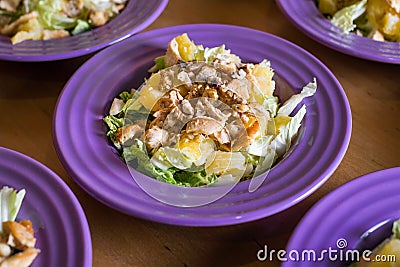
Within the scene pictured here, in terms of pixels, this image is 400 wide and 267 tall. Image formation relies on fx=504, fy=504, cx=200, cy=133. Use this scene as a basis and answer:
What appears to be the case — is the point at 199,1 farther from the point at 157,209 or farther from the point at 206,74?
the point at 157,209

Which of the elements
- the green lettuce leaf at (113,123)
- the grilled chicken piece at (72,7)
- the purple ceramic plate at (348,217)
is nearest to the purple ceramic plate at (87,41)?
the grilled chicken piece at (72,7)

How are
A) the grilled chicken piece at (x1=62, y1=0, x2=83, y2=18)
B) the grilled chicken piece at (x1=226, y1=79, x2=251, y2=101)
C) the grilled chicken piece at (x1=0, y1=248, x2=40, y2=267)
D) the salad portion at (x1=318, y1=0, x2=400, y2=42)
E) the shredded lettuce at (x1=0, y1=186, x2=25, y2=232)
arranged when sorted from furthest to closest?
1. the grilled chicken piece at (x1=62, y1=0, x2=83, y2=18)
2. the salad portion at (x1=318, y1=0, x2=400, y2=42)
3. the grilled chicken piece at (x1=226, y1=79, x2=251, y2=101)
4. the shredded lettuce at (x1=0, y1=186, x2=25, y2=232)
5. the grilled chicken piece at (x1=0, y1=248, x2=40, y2=267)

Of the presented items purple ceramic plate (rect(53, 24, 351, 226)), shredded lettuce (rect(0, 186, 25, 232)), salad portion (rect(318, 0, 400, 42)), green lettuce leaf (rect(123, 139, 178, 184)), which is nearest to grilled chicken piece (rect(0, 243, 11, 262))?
shredded lettuce (rect(0, 186, 25, 232))

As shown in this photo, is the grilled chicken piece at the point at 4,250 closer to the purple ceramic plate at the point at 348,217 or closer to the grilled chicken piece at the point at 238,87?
the purple ceramic plate at the point at 348,217

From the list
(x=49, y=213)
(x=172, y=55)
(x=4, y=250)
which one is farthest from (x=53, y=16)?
(x=4, y=250)

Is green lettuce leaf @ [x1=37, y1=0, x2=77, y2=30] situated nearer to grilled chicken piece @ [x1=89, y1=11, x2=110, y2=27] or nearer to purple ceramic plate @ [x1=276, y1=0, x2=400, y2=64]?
grilled chicken piece @ [x1=89, y1=11, x2=110, y2=27]

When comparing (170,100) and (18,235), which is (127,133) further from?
(18,235)

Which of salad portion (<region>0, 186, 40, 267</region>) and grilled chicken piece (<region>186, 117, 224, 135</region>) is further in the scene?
grilled chicken piece (<region>186, 117, 224, 135</region>)
